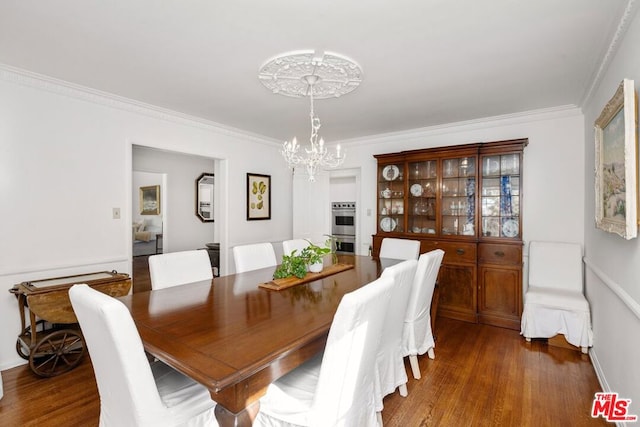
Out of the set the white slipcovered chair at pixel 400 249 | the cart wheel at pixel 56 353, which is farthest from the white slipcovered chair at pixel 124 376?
the white slipcovered chair at pixel 400 249

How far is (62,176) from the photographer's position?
2.86m

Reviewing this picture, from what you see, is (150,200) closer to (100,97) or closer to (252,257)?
(100,97)

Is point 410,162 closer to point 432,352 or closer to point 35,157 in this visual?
point 432,352

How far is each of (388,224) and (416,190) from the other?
2.11 ft

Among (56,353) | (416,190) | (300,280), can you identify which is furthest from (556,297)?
(56,353)

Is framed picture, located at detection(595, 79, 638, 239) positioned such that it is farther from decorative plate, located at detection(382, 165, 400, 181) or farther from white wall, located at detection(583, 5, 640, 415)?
decorative plate, located at detection(382, 165, 400, 181)

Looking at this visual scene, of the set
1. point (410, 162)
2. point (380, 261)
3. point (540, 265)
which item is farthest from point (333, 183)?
point (540, 265)

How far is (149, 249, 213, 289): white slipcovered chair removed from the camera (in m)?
2.23

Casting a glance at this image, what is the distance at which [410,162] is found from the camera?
14.3 ft

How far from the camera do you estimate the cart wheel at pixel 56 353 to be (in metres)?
2.50

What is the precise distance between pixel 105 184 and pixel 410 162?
3650 mm

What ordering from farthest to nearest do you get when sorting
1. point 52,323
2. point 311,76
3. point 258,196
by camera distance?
point 258,196 < point 52,323 < point 311,76

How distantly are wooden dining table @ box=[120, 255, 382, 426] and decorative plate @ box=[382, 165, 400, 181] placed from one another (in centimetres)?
262

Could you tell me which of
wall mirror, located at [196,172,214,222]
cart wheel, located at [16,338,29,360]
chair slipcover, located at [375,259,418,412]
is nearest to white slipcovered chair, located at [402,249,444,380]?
chair slipcover, located at [375,259,418,412]
